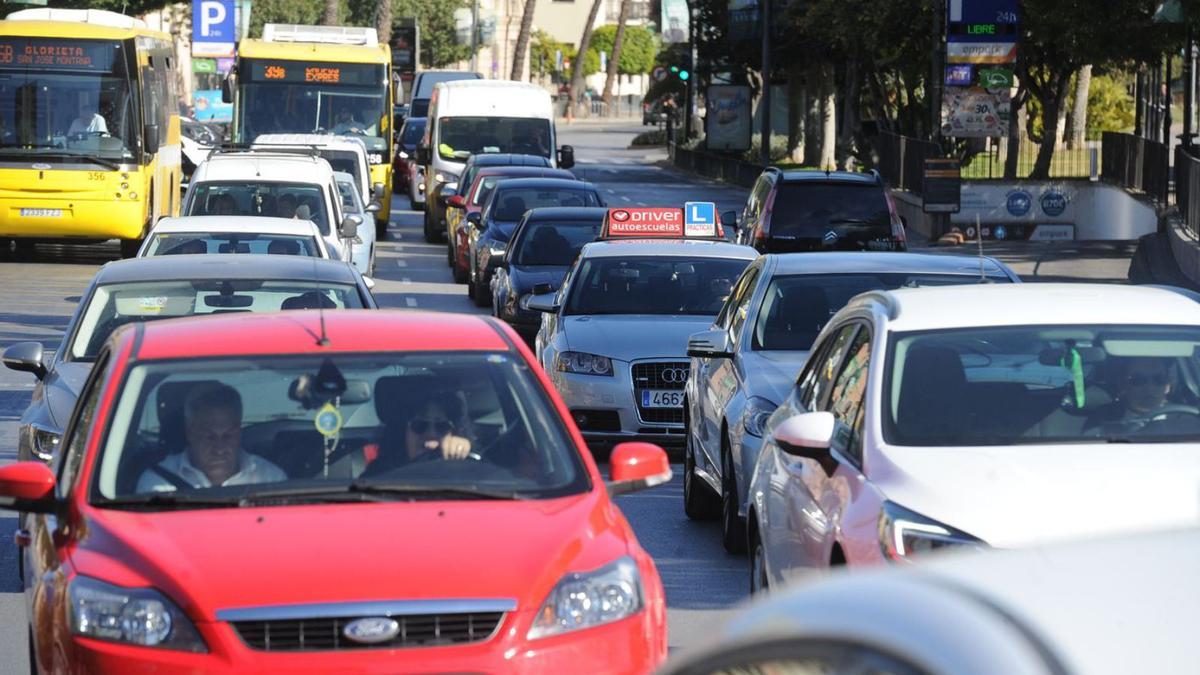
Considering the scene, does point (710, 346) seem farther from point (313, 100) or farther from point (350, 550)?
point (313, 100)

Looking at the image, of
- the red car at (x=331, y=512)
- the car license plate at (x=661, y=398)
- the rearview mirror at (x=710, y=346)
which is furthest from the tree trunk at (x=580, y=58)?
the red car at (x=331, y=512)

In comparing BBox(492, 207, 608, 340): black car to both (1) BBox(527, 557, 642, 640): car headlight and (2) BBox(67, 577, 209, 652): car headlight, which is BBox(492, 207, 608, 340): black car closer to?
(1) BBox(527, 557, 642, 640): car headlight

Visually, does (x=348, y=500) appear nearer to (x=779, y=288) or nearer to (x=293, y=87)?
(x=779, y=288)

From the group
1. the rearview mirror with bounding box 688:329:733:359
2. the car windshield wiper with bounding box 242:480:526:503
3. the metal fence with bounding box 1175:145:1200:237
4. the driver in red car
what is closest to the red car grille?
the car windshield wiper with bounding box 242:480:526:503

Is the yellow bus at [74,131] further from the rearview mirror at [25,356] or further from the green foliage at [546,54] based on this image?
the green foliage at [546,54]

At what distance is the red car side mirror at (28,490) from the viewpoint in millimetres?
5785

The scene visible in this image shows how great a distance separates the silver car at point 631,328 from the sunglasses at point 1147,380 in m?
6.34

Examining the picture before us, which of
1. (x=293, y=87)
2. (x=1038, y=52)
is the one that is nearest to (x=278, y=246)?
(x=293, y=87)

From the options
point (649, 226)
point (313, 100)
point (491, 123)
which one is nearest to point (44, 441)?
point (649, 226)

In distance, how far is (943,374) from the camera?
7008 mm

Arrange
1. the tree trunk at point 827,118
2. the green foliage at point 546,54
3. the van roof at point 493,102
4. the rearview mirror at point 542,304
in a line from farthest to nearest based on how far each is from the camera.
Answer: the green foliage at point 546,54, the tree trunk at point 827,118, the van roof at point 493,102, the rearview mirror at point 542,304

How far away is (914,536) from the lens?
5875mm

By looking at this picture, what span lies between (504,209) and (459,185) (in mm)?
5943

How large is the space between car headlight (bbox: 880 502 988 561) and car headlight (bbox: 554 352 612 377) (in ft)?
24.5
